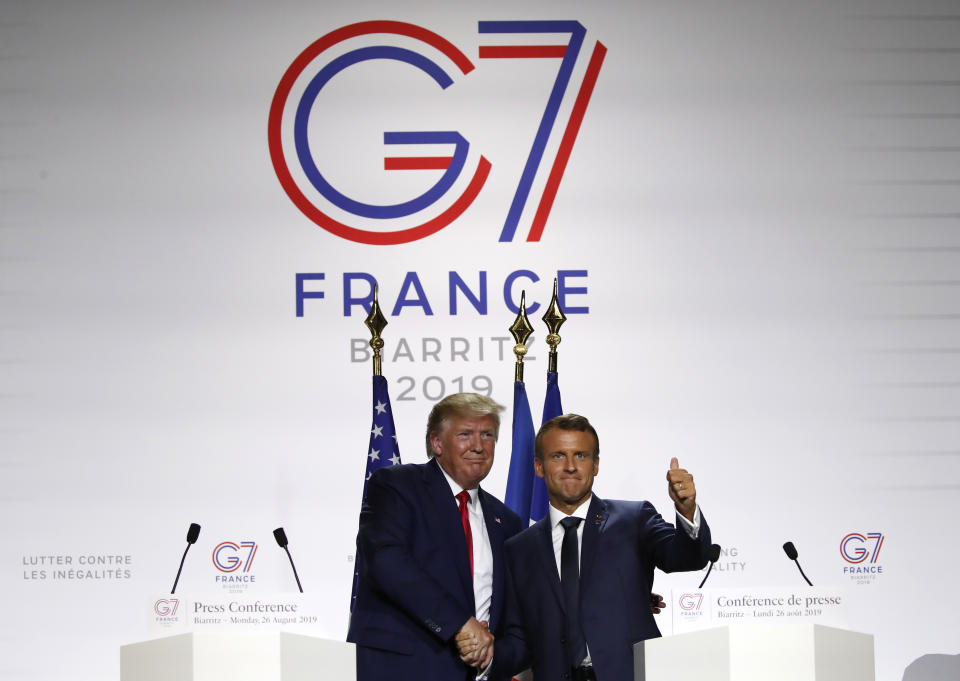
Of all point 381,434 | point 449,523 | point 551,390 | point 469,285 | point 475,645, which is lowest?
point 475,645

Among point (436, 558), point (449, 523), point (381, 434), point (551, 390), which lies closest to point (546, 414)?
point (551, 390)

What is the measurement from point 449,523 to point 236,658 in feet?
3.08

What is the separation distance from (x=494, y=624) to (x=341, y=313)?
1972mm

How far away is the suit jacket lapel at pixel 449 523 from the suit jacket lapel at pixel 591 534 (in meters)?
0.41

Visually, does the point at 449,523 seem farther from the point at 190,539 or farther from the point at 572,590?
the point at 190,539

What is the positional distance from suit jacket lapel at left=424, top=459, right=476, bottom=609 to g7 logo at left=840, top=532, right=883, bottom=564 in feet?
7.47

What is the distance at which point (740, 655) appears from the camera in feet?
9.91

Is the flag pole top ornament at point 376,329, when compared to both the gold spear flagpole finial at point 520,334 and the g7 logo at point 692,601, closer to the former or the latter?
the gold spear flagpole finial at point 520,334

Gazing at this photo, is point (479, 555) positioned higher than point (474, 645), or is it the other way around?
point (479, 555)

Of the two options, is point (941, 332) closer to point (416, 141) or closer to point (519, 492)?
point (519, 492)

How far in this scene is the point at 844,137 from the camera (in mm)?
5121

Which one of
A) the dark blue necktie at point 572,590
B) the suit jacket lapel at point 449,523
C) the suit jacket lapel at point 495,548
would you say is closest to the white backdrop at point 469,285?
the suit jacket lapel at point 495,548

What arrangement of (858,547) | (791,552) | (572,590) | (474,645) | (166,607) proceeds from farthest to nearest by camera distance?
(858,547) < (791,552) < (572,590) < (474,645) < (166,607)

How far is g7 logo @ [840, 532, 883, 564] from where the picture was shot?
4.88m
